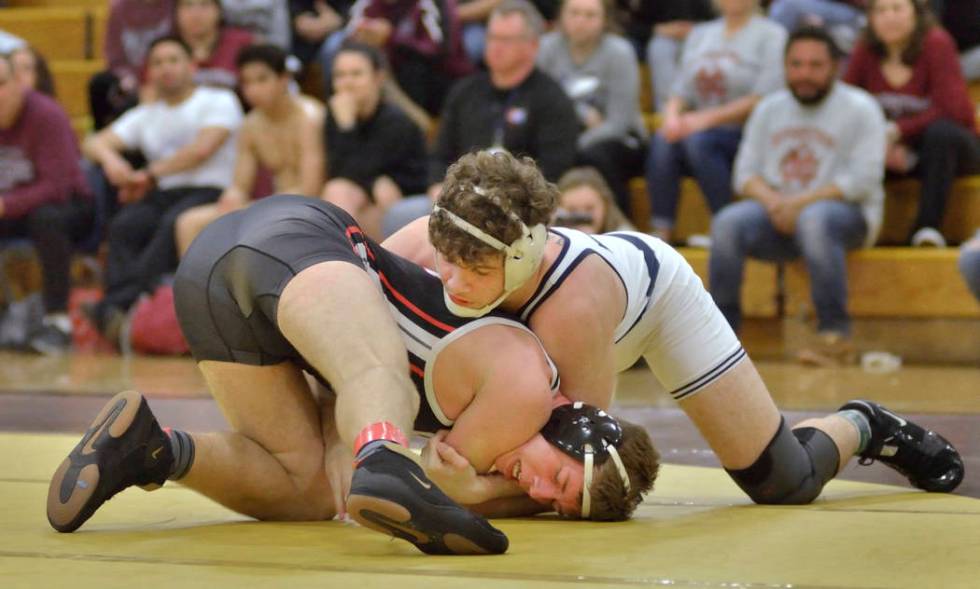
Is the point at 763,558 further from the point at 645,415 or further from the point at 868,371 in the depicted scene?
the point at 868,371

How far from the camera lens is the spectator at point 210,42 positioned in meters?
8.09

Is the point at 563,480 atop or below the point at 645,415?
atop

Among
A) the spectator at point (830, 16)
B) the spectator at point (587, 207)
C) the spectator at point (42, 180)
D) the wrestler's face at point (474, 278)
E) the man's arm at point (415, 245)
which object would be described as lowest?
the spectator at point (42, 180)

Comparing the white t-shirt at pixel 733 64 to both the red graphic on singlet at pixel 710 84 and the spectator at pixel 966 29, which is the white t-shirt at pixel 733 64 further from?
the spectator at pixel 966 29

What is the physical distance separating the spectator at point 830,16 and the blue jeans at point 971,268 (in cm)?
167

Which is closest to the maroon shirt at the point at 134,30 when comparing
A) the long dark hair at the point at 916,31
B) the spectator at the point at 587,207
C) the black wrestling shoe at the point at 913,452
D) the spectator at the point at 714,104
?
the spectator at the point at 714,104

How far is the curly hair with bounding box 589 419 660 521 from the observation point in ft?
9.75

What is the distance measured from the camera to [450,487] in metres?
2.95

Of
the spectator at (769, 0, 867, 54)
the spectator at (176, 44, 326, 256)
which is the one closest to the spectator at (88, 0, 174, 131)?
the spectator at (176, 44, 326, 256)

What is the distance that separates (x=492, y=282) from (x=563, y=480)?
0.43m

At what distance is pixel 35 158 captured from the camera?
25.7 feet

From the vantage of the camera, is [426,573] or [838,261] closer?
[426,573]

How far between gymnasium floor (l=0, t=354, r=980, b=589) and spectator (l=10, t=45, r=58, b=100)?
444 cm

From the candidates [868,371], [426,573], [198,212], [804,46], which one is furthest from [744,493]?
[198,212]
